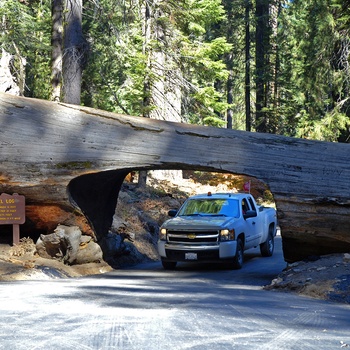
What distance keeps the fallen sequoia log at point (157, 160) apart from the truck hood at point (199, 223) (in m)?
1.82

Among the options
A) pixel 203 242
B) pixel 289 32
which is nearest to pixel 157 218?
pixel 203 242

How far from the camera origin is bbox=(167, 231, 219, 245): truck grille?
16578mm

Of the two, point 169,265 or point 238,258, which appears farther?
point 169,265

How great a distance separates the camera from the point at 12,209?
15.4 m

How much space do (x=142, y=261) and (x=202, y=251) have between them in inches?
178

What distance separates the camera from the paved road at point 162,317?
694 cm

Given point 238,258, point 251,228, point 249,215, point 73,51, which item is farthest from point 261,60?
point 238,258

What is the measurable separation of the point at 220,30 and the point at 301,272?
1510 inches

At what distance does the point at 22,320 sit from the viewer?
26.4ft

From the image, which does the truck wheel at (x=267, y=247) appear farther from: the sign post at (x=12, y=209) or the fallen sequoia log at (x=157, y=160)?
the sign post at (x=12, y=209)

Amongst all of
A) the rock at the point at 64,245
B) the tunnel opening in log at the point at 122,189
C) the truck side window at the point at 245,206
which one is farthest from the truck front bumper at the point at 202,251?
the truck side window at the point at 245,206

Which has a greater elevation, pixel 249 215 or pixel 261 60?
pixel 261 60

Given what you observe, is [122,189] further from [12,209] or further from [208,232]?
[12,209]

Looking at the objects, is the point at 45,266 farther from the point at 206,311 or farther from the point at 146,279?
the point at 206,311
